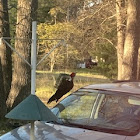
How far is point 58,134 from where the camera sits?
369 centimetres

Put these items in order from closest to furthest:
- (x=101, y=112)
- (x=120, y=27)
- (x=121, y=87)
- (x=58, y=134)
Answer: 1. (x=58, y=134)
2. (x=121, y=87)
3. (x=101, y=112)
4. (x=120, y=27)

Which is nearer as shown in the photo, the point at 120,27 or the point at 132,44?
the point at 132,44

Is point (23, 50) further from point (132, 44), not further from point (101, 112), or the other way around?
point (101, 112)

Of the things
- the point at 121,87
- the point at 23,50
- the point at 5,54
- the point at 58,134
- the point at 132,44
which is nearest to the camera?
the point at 58,134

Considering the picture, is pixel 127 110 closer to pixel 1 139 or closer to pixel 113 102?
pixel 113 102

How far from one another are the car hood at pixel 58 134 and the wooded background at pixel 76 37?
141 centimetres

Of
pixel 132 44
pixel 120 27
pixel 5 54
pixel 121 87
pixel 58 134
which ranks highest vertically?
pixel 120 27

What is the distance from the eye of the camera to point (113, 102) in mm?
4508

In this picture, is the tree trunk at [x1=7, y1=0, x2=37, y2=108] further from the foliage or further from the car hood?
the foliage

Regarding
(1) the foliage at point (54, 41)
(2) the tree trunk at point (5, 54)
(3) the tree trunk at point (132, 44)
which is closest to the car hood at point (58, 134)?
(2) the tree trunk at point (5, 54)

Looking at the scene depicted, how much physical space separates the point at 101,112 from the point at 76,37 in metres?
18.0

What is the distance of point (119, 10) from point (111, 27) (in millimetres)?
2299

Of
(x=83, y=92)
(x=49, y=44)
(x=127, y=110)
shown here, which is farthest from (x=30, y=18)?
(x=49, y=44)

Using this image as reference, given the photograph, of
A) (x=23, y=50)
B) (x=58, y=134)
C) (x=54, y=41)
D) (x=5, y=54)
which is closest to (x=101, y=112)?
(x=58, y=134)
